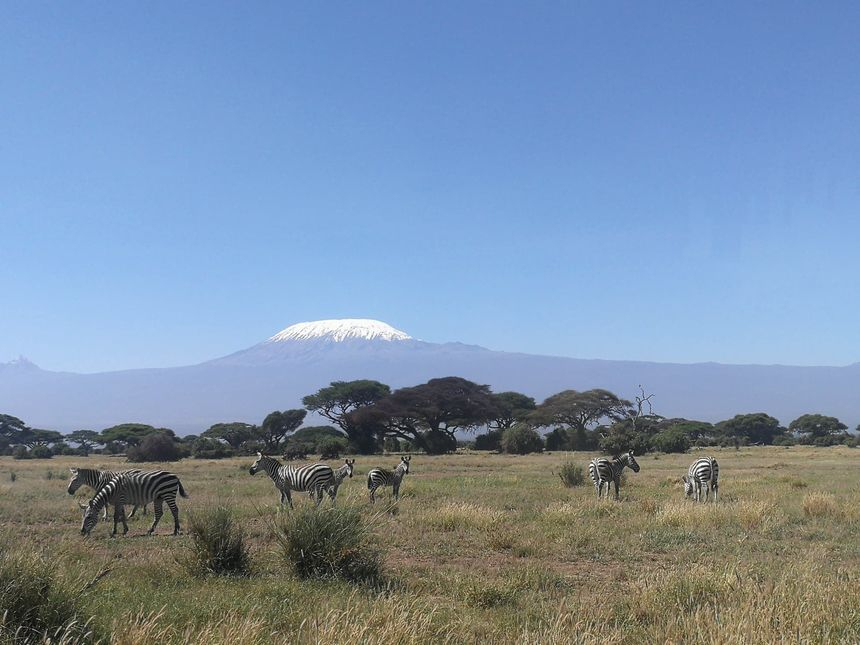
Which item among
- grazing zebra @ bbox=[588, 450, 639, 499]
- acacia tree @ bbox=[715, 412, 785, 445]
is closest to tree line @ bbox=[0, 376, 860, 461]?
acacia tree @ bbox=[715, 412, 785, 445]

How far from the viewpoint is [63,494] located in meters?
23.1

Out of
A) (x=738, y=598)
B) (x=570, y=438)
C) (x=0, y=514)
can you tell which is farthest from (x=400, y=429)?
(x=738, y=598)

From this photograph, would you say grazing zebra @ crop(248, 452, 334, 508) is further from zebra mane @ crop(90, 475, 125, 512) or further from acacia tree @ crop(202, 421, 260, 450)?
acacia tree @ crop(202, 421, 260, 450)

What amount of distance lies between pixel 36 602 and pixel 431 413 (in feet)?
199

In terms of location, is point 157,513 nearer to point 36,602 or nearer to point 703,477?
point 36,602

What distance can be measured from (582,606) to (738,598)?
1648 millimetres

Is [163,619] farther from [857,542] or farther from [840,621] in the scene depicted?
[857,542]

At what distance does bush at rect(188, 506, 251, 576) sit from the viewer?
9695mm

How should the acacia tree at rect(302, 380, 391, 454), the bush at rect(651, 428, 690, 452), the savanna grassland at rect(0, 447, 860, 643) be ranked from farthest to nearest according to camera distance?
the acacia tree at rect(302, 380, 391, 454)
the bush at rect(651, 428, 690, 452)
the savanna grassland at rect(0, 447, 860, 643)

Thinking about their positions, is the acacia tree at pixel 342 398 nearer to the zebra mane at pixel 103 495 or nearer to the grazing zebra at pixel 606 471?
the grazing zebra at pixel 606 471

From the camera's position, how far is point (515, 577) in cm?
930

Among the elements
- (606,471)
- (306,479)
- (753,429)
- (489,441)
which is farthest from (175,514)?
(753,429)

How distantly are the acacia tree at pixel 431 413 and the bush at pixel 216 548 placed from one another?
5306 centimetres

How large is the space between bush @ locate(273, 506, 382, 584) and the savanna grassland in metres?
0.32
